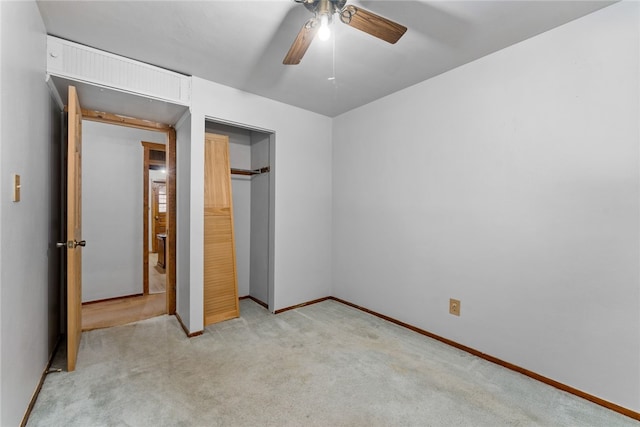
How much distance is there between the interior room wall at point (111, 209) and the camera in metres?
3.43

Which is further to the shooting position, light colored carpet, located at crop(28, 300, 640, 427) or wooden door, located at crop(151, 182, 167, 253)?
wooden door, located at crop(151, 182, 167, 253)

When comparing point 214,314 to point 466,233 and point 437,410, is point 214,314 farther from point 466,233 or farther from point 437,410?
point 466,233

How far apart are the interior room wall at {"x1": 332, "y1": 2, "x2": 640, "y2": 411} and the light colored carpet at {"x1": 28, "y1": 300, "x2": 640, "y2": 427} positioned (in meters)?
0.31

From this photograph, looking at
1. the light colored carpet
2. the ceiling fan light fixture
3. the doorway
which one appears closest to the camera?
the ceiling fan light fixture

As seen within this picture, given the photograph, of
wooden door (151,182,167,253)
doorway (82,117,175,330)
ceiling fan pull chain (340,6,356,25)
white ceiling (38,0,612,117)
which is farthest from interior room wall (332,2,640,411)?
wooden door (151,182,167,253)

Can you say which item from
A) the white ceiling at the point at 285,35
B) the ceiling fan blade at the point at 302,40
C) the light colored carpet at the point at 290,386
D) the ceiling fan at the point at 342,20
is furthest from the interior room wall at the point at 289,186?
the ceiling fan at the point at 342,20

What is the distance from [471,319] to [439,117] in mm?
1773

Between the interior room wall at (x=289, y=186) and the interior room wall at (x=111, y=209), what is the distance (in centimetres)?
162

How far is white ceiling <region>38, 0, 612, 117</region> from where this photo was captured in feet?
5.58

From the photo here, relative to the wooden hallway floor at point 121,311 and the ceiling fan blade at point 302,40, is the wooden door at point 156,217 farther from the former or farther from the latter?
the ceiling fan blade at point 302,40

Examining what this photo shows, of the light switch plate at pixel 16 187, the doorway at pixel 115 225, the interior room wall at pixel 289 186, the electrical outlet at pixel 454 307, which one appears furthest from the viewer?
the doorway at pixel 115 225

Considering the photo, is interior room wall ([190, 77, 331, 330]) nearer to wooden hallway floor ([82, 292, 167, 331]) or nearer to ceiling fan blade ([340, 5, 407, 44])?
wooden hallway floor ([82, 292, 167, 331])

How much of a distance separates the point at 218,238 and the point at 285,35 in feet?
6.65

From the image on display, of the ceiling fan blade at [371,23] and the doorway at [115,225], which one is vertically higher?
the ceiling fan blade at [371,23]
